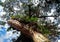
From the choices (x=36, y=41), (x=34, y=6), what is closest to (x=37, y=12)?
(x=34, y=6)

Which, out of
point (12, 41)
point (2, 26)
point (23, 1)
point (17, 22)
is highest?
point (23, 1)

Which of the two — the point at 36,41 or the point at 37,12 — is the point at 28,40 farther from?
the point at 36,41

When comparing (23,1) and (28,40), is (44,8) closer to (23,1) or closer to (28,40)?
(23,1)

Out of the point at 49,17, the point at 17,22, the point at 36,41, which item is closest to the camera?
the point at 36,41

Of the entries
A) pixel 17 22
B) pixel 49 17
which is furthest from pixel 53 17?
pixel 17 22

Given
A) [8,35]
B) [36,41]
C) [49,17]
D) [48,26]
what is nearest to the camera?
[36,41]

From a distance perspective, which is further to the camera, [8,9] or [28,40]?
[8,9]

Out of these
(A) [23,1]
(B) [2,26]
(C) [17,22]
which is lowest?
(B) [2,26]

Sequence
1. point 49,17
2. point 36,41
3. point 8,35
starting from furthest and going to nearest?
point 8,35, point 49,17, point 36,41

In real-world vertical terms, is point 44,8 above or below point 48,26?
above
